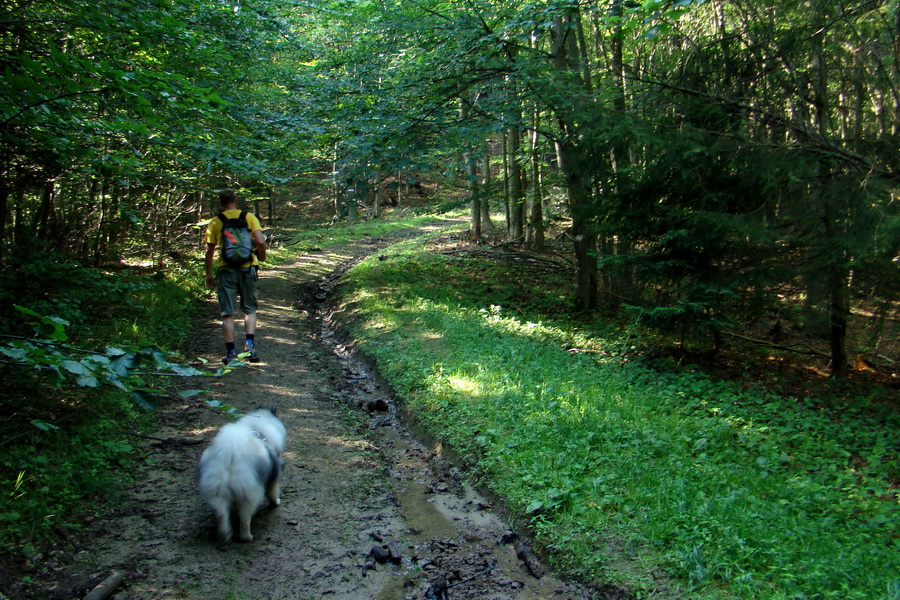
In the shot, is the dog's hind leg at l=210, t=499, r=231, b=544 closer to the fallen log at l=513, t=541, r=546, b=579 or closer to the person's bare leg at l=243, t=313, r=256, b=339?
the fallen log at l=513, t=541, r=546, b=579

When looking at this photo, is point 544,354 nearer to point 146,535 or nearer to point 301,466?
point 301,466

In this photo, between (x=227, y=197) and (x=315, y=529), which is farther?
(x=227, y=197)

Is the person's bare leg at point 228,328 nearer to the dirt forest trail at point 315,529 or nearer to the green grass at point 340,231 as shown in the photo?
the dirt forest trail at point 315,529

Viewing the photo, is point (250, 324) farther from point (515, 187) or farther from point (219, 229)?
point (515, 187)

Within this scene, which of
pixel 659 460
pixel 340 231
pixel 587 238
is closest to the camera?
pixel 659 460

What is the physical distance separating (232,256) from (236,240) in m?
0.23

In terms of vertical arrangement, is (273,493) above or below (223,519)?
below

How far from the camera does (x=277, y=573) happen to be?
156 inches

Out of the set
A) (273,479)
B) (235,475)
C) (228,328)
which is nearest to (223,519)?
(235,475)

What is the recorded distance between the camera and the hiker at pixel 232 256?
771 cm

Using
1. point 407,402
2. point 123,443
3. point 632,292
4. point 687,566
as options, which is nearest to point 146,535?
point 123,443

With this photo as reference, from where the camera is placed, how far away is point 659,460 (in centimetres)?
523

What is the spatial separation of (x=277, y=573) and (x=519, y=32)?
9.53 metres

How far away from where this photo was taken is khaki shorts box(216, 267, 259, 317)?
7910 mm
